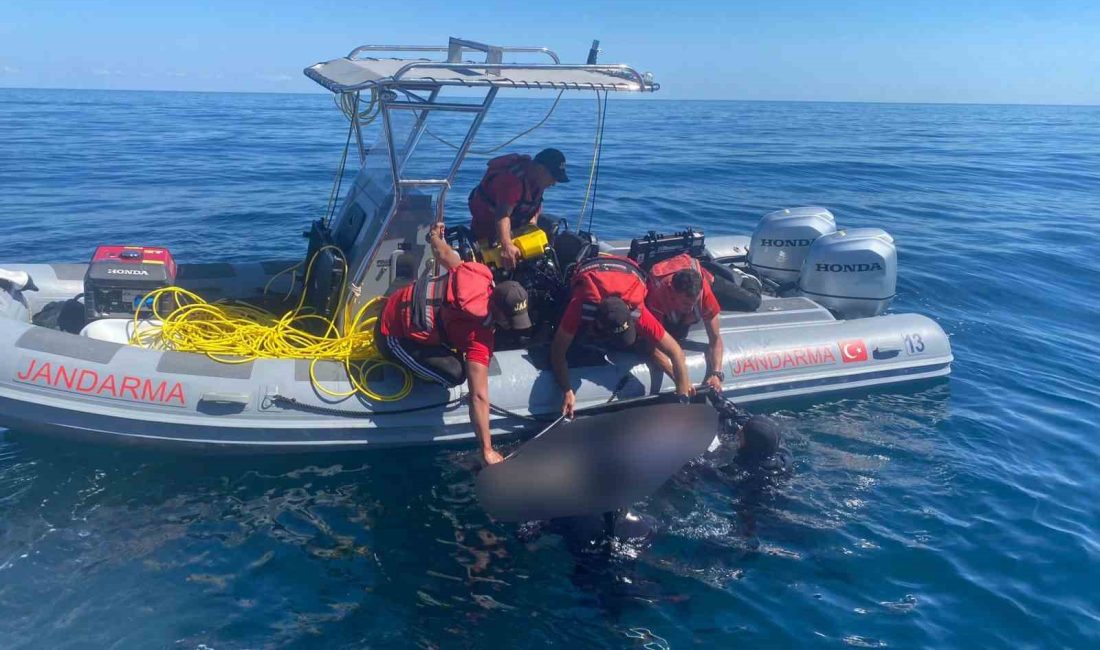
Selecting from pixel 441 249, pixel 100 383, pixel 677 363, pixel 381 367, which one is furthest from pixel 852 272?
pixel 100 383

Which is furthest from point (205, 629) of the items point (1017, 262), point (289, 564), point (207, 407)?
point (1017, 262)

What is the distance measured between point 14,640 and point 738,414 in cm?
405

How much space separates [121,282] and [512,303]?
9.37 feet

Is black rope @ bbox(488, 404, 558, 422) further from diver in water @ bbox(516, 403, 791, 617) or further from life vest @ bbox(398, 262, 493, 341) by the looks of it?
diver in water @ bbox(516, 403, 791, 617)

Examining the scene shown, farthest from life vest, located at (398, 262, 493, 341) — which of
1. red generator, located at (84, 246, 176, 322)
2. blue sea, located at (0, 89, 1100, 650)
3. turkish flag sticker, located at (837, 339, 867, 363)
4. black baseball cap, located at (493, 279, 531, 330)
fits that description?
turkish flag sticker, located at (837, 339, 867, 363)

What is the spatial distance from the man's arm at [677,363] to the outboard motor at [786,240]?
238 cm

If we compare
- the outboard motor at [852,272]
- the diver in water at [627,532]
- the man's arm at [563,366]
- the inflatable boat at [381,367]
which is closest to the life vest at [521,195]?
the inflatable boat at [381,367]

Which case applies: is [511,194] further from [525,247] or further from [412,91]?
[412,91]

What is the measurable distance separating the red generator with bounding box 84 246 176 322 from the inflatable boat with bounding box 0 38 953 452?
0.04 ft

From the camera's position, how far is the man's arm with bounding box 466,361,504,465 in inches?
177

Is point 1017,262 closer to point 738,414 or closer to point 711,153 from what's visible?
point 738,414

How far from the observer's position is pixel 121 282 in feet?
17.3

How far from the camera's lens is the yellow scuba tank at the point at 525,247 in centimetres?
543

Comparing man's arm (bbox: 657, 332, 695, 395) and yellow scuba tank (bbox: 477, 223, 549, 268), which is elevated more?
yellow scuba tank (bbox: 477, 223, 549, 268)
